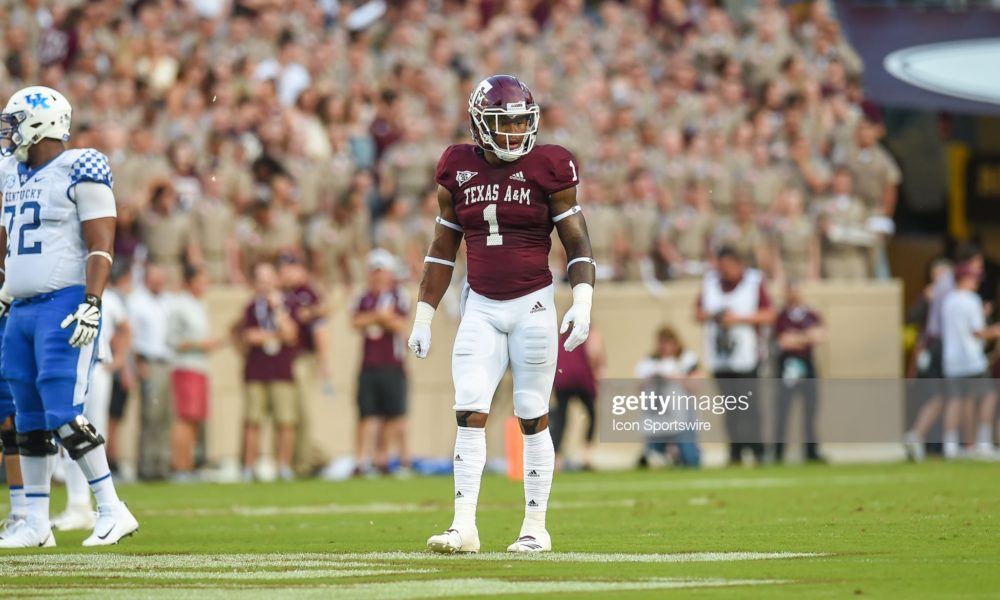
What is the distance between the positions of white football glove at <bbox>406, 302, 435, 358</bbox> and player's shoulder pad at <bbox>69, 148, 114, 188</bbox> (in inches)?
75.7

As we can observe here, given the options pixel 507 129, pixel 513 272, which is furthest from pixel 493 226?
pixel 507 129

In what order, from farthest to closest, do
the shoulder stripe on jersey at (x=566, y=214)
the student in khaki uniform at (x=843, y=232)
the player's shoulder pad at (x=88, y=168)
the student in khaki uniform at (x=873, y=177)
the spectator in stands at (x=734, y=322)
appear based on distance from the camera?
1. the student in khaki uniform at (x=873, y=177)
2. the student in khaki uniform at (x=843, y=232)
3. the spectator in stands at (x=734, y=322)
4. the player's shoulder pad at (x=88, y=168)
5. the shoulder stripe on jersey at (x=566, y=214)

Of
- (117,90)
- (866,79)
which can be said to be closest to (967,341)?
(866,79)

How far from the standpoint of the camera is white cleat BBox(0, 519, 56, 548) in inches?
380

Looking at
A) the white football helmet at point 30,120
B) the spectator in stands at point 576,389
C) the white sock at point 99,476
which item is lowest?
the white sock at point 99,476

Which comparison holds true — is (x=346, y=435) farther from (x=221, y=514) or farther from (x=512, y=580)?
(x=512, y=580)

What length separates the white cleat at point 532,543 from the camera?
867 cm

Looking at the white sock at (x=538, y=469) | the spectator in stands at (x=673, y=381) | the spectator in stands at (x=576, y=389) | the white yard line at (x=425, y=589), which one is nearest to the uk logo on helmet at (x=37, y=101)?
the white sock at (x=538, y=469)

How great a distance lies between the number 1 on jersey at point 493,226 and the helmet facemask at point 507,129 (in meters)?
0.26

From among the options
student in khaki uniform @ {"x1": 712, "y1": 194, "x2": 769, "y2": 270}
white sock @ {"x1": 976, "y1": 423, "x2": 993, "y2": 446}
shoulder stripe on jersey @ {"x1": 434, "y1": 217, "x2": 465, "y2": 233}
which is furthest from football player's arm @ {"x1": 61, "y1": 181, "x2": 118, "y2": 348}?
white sock @ {"x1": 976, "y1": 423, "x2": 993, "y2": 446}

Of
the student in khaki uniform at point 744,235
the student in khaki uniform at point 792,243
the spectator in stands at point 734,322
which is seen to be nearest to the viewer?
the spectator in stands at point 734,322

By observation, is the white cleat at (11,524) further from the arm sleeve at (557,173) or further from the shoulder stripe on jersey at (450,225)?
the arm sleeve at (557,173)

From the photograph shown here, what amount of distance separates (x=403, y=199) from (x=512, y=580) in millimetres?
12672

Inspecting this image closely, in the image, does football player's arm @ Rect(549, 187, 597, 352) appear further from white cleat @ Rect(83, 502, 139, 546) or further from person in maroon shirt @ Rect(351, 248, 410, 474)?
person in maroon shirt @ Rect(351, 248, 410, 474)
